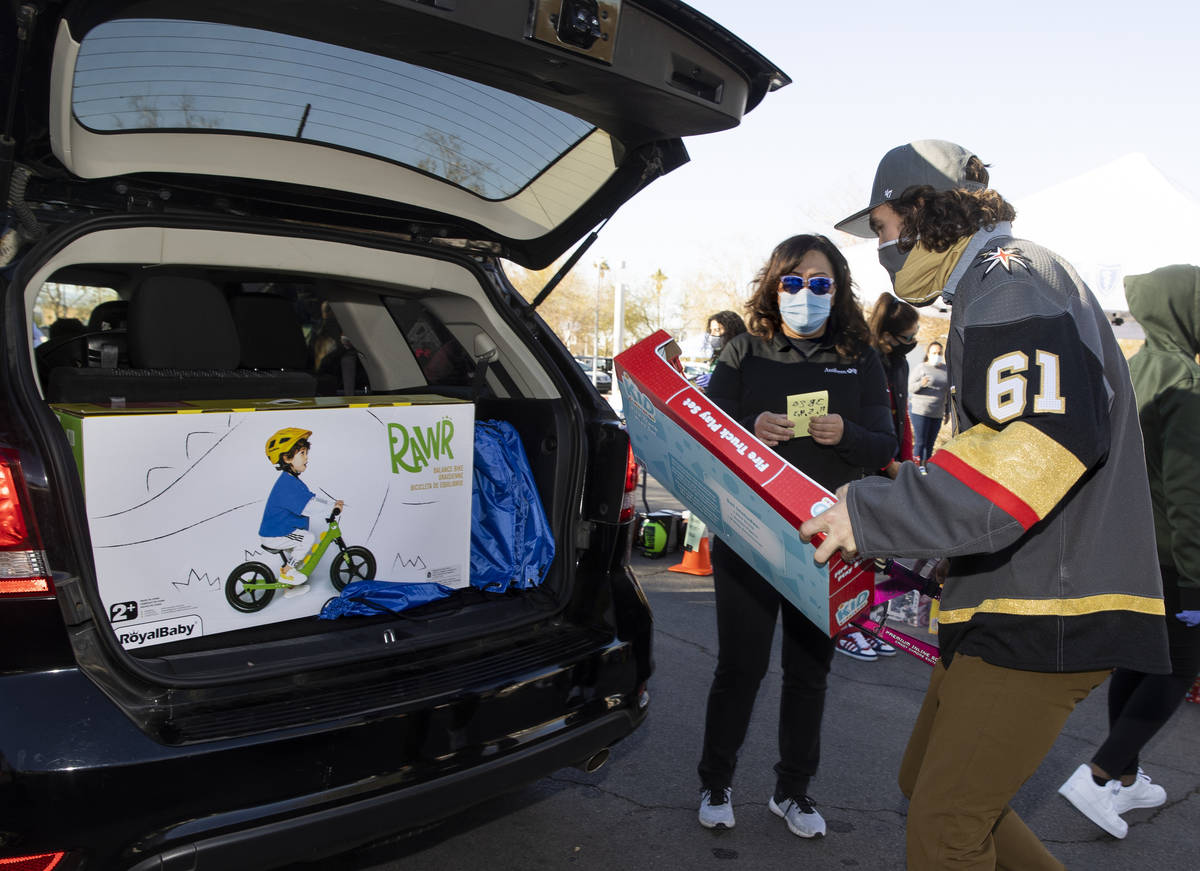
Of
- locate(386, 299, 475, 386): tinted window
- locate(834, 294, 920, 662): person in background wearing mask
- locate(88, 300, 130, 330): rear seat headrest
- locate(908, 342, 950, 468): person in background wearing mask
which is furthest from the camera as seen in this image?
locate(908, 342, 950, 468): person in background wearing mask

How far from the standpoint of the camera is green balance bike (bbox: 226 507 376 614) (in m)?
2.39

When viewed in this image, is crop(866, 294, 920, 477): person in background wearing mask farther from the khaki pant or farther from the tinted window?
the khaki pant

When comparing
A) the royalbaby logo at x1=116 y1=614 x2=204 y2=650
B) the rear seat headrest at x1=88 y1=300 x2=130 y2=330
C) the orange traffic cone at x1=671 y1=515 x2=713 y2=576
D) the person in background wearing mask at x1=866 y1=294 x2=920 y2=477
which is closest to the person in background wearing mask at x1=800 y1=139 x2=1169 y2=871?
the royalbaby logo at x1=116 y1=614 x2=204 y2=650

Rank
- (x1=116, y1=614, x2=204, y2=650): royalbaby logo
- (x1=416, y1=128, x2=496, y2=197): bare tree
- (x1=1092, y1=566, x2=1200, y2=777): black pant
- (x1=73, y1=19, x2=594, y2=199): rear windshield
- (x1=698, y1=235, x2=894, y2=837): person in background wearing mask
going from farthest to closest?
(x1=1092, y1=566, x2=1200, y2=777): black pant, (x1=698, y1=235, x2=894, y2=837): person in background wearing mask, (x1=416, y1=128, x2=496, y2=197): bare tree, (x1=116, y1=614, x2=204, y2=650): royalbaby logo, (x1=73, y1=19, x2=594, y2=199): rear windshield

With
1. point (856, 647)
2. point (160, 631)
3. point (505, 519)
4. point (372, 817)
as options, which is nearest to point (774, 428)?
point (505, 519)

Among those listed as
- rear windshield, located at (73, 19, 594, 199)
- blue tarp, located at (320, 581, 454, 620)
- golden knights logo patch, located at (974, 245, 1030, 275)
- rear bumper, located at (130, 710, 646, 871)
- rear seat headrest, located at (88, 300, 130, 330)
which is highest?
rear windshield, located at (73, 19, 594, 199)

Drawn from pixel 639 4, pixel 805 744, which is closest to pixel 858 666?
pixel 805 744

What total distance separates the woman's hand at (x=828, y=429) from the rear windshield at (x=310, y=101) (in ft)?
3.61

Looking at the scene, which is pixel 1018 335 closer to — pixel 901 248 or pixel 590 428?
pixel 901 248

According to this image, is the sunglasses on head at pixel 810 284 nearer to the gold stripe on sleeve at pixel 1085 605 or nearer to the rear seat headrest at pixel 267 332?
the gold stripe on sleeve at pixel 1085 605

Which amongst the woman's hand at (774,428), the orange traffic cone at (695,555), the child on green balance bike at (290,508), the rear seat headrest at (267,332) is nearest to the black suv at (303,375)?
the child on green balance bike at (290,508)

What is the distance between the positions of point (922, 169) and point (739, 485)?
0.81 m

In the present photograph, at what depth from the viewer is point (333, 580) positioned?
2594 millimetres

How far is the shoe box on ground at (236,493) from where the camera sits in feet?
6.98
